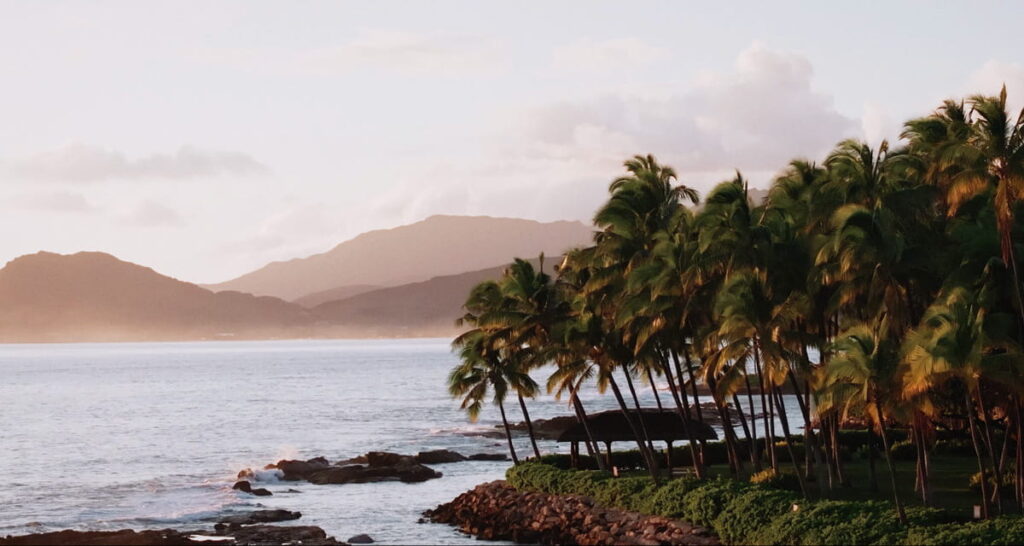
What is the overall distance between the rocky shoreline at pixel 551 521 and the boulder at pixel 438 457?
26.7m

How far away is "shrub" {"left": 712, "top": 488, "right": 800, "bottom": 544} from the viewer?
3909cm

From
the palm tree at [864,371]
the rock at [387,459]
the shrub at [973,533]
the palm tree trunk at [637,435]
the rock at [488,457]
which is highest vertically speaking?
the palm tree at [864,371]

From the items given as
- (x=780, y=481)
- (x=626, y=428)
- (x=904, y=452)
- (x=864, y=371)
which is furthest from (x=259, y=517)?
(x=864, y=371)

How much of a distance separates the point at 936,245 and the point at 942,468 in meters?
12.6

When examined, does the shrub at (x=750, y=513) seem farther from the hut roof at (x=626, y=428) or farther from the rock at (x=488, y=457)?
the rock at (x=488, y=457)

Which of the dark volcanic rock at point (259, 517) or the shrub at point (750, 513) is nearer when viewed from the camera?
the shrub at point (750, 513)

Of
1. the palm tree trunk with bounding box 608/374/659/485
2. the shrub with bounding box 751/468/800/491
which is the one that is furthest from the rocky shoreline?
the shrub with bounding box 751/468/800/491

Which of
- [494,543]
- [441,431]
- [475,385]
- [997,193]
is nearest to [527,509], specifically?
[494,543]

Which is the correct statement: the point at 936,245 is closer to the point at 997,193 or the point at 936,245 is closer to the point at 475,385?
the point at 997,193

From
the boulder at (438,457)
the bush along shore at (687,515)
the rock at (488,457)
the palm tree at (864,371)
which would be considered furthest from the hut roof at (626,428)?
the boulder at (438,457)

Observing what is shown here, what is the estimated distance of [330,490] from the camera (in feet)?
245

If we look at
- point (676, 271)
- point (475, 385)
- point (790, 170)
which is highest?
point (790, 170)

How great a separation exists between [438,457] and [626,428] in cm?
3235

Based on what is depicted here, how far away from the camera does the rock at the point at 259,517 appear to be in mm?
58656
